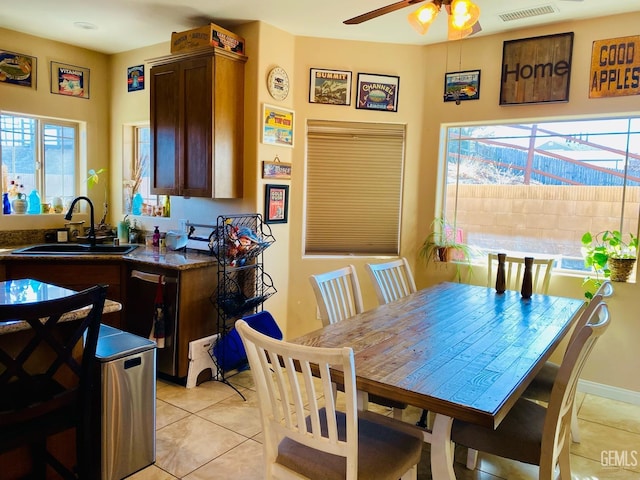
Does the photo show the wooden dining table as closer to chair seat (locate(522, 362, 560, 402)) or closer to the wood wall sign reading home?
chair seat (locate(522, 362, 560, 402))

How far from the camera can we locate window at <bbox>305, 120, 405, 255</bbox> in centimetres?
402

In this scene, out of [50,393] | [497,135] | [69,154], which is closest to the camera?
[50,393]

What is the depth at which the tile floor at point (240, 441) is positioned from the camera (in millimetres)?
2377

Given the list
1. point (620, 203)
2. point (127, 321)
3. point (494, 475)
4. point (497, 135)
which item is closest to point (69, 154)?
point (127, 321)

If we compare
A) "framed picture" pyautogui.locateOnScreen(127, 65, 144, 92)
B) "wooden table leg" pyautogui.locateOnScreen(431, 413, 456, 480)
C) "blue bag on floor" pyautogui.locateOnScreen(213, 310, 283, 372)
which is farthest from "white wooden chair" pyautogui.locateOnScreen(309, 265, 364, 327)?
"framed picture" pyautogui.locateOnScreen(127, 65, 144, 92)

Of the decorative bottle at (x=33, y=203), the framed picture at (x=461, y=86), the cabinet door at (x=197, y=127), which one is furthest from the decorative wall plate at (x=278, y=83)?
the decorative bottle at (x=33, y=203)

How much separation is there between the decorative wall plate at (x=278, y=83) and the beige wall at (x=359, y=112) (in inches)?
2.0

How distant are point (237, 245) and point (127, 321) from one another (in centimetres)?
112

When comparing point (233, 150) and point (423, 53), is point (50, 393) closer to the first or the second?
point (233, 150)

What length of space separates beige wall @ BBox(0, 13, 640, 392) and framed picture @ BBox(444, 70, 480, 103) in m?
0.05

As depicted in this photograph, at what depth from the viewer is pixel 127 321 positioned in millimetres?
3568

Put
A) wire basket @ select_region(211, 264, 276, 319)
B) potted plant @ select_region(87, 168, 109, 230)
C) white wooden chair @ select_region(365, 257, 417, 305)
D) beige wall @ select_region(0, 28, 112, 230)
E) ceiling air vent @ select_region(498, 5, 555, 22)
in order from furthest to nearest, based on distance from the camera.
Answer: potted plant @ select_region(87, 168, 109, 230), beige wall @ select_region(0, 28, 112, 230), wire basket @ select_region(211, 264, 276, 319), ceiling air vent @ select_region(498, 5, 555, 22), white wooden chair @ select_region(365, 257, 417, 305)

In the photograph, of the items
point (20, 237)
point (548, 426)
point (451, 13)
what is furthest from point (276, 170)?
point (548, 426)

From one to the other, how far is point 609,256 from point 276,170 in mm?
2530
